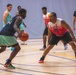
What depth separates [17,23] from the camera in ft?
19.5

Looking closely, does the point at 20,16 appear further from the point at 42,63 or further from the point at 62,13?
the point at 62,13

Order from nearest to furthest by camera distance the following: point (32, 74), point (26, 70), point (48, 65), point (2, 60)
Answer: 1. point (32, 74)
2. point (26, 70)
3. point (48, 65)
4. point (2, 60)

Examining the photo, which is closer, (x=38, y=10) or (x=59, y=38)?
(x=59, y=38)

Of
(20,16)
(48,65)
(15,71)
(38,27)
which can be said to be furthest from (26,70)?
(38,27)

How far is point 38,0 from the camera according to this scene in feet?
51.1

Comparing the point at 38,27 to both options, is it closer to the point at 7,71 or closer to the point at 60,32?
the point at 60,32

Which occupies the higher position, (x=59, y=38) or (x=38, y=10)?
(x=59, y=38)

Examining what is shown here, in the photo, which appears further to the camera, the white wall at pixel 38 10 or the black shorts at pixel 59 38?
the white wall at pixel 38 10

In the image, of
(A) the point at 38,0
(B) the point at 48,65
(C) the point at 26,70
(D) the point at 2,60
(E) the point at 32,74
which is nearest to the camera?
(E) the point at 32,74

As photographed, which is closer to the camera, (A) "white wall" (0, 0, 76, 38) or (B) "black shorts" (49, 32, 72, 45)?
(B) "black shorts" (49, 32, 72, 45)

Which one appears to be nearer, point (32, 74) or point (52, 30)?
point (32, 74)

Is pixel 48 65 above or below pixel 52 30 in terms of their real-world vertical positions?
below

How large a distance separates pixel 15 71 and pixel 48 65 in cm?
110

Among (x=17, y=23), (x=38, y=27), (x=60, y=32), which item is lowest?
(x=38, y=27)
